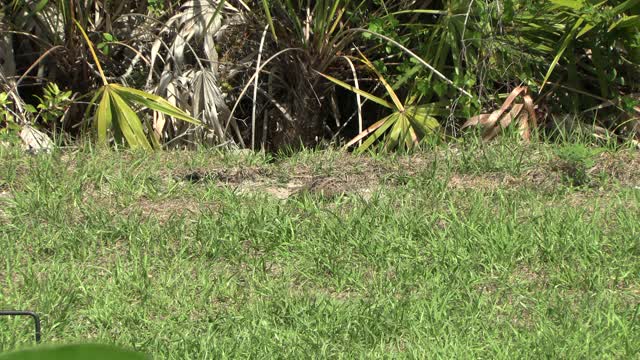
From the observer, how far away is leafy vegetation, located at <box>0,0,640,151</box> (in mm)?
5457

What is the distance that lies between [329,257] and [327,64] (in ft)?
8.39

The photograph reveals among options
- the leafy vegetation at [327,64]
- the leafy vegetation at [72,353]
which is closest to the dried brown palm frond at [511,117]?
the leafy vegetation at [327,64]

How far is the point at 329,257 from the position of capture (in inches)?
142

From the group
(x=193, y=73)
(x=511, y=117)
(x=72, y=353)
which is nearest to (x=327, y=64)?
(x=193, y=73)

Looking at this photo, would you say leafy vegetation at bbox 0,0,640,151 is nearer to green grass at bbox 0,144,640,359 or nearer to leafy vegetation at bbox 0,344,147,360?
green grass at bbox 0,144,640,359

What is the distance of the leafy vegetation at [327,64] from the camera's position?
17.9 ft

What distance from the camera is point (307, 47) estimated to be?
5.84 meters

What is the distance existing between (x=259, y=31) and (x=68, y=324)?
349 centimetres

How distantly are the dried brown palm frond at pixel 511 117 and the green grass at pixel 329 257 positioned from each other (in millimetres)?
511

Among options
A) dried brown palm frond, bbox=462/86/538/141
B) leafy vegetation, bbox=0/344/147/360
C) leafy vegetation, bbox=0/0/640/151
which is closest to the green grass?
dried brown palm frond, bbox=462/86/538/141

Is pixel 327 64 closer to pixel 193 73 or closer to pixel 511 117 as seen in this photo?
pixel 193 73

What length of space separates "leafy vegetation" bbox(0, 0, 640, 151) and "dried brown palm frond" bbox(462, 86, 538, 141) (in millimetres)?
13

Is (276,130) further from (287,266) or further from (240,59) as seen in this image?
(287,266)

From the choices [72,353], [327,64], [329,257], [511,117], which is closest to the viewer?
[72,353]
